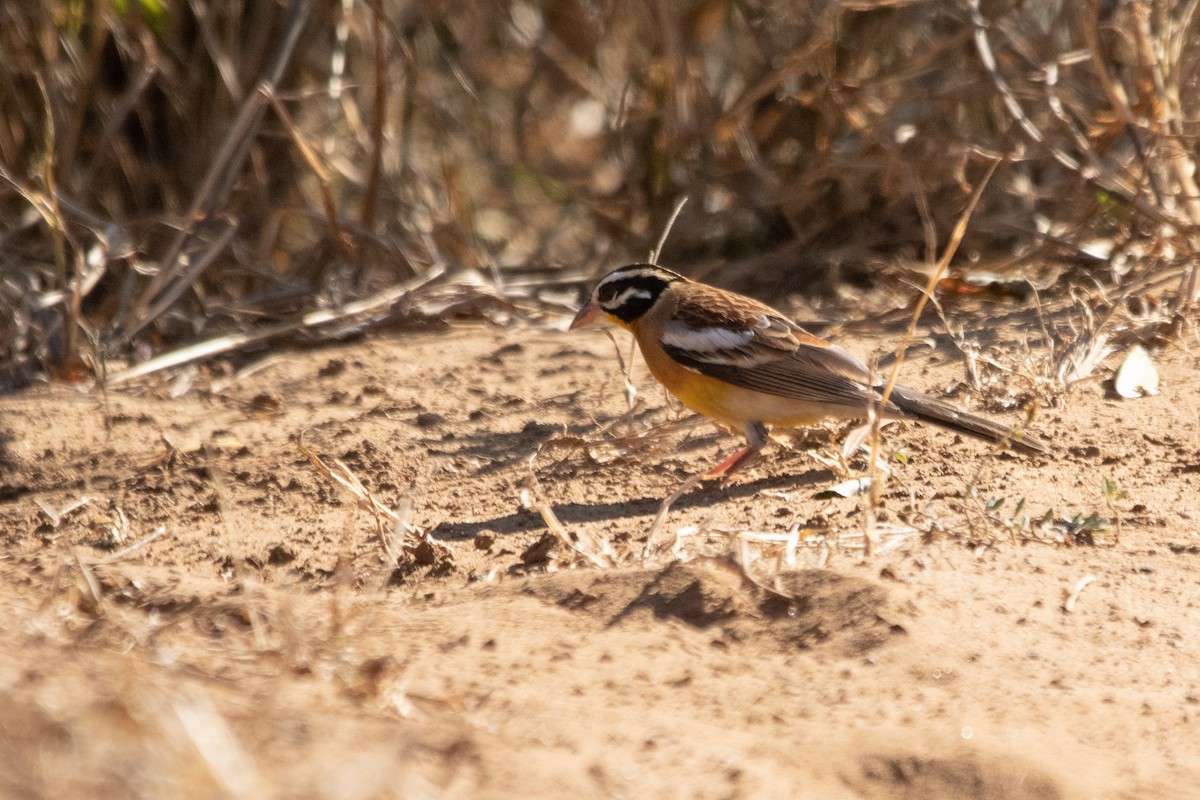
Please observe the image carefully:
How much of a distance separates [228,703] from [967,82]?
653cm

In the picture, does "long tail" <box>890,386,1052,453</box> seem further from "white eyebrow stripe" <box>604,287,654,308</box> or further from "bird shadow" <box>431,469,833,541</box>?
"white eyebrow stripe" <box>604,287,654,308</box>

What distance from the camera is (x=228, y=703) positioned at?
11.0ft

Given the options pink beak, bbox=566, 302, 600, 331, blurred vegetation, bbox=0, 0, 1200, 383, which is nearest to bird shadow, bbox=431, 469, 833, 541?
pink beak, bbox=566, 302, 600, 331

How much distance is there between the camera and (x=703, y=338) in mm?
6195

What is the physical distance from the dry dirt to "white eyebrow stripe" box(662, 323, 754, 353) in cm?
49

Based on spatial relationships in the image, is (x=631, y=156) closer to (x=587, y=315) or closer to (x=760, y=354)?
(x=587, y=315)

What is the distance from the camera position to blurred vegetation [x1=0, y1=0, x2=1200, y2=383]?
24.7 ft

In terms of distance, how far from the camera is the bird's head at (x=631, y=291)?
666 cm

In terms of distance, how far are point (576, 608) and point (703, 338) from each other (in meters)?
2.18

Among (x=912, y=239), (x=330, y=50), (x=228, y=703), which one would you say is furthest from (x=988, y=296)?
(x=228, y=703)

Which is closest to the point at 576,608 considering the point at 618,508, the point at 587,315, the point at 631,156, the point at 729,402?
the point at 618,508

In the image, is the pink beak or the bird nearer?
the bird

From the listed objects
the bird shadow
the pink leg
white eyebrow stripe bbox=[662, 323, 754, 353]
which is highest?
white eyebrow stripe bbox=[662, 323, 754, 353]

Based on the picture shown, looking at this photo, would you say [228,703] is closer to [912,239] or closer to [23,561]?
[23,561]
